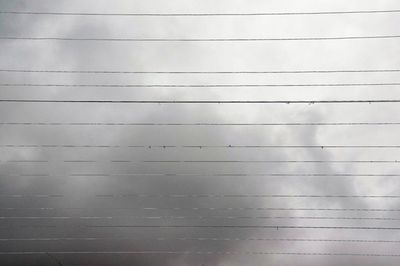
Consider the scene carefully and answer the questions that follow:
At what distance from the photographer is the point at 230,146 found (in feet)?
37.3

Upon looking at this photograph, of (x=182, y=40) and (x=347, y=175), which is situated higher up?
(x=182, y=40)

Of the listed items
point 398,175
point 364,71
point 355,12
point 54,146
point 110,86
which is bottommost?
point 398,175

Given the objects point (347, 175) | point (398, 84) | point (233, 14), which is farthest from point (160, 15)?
point (347, 175)

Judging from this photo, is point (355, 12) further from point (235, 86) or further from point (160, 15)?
point (160, 15)

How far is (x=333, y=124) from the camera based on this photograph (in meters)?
11.3

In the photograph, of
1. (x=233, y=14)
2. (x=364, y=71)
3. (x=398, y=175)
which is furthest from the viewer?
(x=398, y=175)

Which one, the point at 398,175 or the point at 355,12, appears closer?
the point at 355,12

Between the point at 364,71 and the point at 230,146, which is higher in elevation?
the point at 364,71

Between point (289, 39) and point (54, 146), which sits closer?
point (289, 39)

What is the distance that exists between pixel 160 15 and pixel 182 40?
1.11 m

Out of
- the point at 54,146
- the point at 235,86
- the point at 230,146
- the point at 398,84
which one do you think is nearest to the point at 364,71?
the point at 398,84

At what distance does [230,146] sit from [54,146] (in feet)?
20.5

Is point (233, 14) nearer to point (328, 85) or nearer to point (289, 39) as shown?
point (289, 39)

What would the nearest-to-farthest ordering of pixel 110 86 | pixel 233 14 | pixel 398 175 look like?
pixel 233 14 → pixel 110 86 → pixel 398 175
